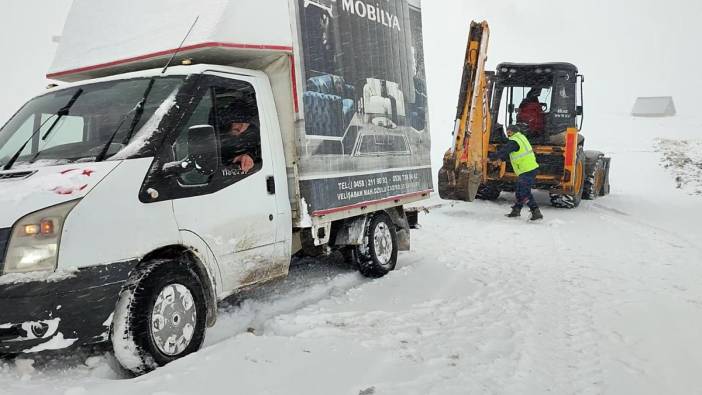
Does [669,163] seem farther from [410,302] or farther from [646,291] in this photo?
[410,302]

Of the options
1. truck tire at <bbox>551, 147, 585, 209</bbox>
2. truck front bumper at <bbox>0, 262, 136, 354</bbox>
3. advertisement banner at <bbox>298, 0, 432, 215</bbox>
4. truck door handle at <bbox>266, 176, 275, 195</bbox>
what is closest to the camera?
truck front bumper at <bbox>0, 262, 136, 354</bbox>

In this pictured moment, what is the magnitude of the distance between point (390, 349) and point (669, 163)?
2134 cm

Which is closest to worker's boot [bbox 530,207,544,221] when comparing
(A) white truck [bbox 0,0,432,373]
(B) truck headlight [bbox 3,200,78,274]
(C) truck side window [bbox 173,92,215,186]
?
(A) white truck [bbox 0,0,432,373]

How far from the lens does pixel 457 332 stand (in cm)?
415

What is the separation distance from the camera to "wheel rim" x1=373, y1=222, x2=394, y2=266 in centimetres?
606

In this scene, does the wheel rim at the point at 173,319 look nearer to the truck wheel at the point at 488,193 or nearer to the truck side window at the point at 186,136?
the truck side window at the point at 186,136

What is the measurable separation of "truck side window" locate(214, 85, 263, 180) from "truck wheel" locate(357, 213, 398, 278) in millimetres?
2064

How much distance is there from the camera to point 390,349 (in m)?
3.75

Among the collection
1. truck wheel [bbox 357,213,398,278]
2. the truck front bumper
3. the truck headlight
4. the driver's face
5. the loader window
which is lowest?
truck wheel [bbox 357,213,398,278]

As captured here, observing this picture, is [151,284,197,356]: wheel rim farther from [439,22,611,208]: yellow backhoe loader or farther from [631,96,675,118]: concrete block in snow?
[631,96,675,118]: concrete block in snow

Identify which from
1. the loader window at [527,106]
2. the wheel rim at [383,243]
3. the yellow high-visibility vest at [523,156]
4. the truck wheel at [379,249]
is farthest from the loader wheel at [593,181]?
the wheel rim at [383,243]

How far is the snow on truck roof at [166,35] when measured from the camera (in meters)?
4.06

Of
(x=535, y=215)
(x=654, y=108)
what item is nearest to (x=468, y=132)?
(x=535, y=215)

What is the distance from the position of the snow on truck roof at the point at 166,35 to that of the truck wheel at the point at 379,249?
236 cm
